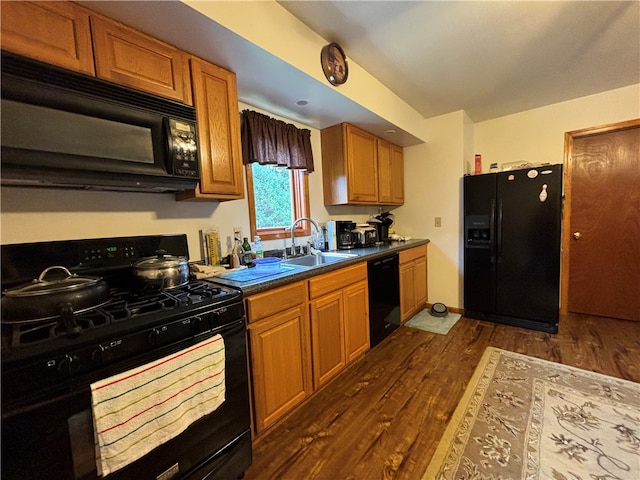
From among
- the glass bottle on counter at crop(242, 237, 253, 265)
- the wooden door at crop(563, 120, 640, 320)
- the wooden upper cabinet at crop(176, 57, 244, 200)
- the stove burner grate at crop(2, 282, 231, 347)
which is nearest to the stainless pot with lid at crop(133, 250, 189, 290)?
the stove burner grate at crop(2, 282, 231, 347)

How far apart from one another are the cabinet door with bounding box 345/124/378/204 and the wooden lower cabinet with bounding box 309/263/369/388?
941 millimetres

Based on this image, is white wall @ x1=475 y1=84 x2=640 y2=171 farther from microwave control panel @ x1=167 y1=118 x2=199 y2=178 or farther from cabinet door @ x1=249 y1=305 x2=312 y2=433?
microwave control panel @ x1=167 y1=118 x2=199 y2=178

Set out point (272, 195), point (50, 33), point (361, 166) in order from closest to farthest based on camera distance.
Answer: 1. point (50, 33)
2. point (272, 195)
3. point (361, 166)

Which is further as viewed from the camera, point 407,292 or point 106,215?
point 407,292

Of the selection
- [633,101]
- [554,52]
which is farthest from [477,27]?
[633,101]

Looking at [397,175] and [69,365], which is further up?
[397,175]

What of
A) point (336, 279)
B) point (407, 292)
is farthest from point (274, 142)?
point (407, 292)

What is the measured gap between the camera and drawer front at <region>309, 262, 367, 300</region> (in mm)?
1792

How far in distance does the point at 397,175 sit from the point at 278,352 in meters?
2.72

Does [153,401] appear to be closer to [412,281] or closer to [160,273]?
[160,273]

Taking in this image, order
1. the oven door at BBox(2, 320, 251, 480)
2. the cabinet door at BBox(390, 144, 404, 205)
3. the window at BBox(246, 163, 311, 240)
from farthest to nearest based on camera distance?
the cabinet door at BBox(390, 144, 404, 205), the window at BBox(246, 163, 311, 240), the oven door at BBox(2, 320, 251, 480)

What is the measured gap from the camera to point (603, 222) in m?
2.94

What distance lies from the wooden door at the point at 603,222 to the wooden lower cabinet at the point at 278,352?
333cm

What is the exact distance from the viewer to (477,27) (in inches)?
68.9
